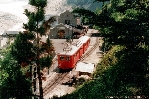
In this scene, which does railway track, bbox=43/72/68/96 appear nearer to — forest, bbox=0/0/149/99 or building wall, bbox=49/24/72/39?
forest, bbox=0/0/149/99

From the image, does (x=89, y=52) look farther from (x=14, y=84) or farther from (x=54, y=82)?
(x=14, y=84)

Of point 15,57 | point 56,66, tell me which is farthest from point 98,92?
point 56,66

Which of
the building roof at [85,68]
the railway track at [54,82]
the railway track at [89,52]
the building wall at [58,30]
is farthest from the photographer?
the building wall at [58,30]

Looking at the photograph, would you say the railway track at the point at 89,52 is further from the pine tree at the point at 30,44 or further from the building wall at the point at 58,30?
the pine tree at the point at 30,44

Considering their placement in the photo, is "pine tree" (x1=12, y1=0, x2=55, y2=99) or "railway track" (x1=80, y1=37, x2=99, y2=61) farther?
"railway track" (x1=80, y1=37, x2=99, y2=61)

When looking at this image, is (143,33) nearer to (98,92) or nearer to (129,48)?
(129,48)

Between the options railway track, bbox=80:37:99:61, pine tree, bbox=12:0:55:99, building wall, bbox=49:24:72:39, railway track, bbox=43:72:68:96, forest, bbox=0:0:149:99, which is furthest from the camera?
building wall, bbox=49:24:72:39

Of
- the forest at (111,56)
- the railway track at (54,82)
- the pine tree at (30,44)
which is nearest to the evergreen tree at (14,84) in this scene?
the forest at (111,56)

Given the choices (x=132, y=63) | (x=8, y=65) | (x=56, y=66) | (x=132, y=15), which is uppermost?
(x=132, y=15)

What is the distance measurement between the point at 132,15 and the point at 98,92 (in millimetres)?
6504

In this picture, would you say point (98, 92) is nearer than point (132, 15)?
No

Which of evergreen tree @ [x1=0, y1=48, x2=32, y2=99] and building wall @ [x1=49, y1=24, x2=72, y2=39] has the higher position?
building wall @ [x1=49, y1=24, x2=72, y2=39]

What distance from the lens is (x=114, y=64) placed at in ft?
76.8

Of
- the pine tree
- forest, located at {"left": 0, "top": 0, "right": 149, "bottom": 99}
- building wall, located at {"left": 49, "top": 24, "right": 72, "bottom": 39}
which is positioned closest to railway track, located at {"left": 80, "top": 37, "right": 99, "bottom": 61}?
building wall, located at {"left": 49, "top": 24, "right": 72, "bottom": 39}
